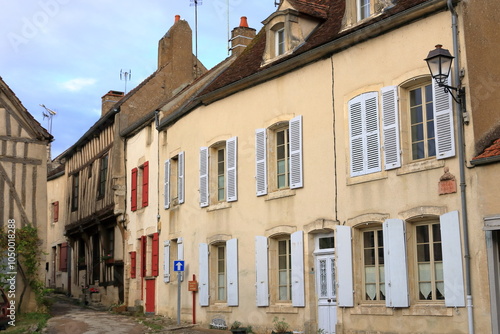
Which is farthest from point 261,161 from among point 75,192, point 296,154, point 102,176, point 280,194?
point 75,192

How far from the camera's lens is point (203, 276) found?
15.5 metres

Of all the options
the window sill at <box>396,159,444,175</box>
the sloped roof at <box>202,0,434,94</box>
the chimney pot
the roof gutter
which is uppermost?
the chimney pot

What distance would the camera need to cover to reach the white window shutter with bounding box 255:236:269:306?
1348 cm

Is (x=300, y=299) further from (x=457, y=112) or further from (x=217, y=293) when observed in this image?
(x=457, y=112)

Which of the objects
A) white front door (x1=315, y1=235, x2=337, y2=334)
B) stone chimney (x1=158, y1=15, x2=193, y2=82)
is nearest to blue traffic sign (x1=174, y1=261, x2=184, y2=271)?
white front door (x1=315, y1=235, x2=337, y2=334)

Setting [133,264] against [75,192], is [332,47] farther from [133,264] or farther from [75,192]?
[75,192]

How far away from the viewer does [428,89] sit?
10734 millimetres

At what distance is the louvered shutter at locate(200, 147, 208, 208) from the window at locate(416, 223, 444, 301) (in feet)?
20.5

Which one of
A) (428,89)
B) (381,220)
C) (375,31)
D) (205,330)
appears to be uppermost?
(375,31)

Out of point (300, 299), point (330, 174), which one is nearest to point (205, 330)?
point (300, 299)

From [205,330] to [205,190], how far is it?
10.4 ft

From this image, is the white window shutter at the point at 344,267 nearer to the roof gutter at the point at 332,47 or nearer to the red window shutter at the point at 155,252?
the roof gutter at the point at 332,47

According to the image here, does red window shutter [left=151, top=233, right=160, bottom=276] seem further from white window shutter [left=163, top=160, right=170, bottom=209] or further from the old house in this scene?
the old house

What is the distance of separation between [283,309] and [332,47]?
4.99m
